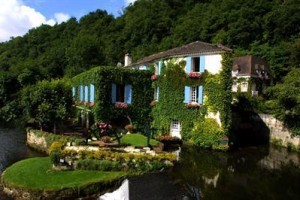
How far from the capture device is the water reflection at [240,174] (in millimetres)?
18469

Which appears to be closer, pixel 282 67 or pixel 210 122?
pixel 210 122

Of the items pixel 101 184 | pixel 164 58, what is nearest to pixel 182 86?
pixel 164 58

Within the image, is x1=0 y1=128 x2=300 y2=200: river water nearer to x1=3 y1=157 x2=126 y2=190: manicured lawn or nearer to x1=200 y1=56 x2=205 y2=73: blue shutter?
x1=3 y1=157 x2=126 y2=190: manicured lawn

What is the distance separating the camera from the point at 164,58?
108 ft

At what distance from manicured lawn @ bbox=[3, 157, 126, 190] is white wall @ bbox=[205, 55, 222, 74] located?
1505 cm

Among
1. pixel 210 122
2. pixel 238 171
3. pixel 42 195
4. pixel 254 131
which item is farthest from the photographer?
pixel 254 131

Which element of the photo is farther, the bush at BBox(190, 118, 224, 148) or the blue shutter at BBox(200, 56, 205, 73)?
the blue shutter at BBox(200, 56, 205, 73)

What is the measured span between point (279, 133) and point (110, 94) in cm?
1650

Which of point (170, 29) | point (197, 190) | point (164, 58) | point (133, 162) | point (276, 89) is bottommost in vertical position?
point (197, 190)

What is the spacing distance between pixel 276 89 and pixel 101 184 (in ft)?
72.4

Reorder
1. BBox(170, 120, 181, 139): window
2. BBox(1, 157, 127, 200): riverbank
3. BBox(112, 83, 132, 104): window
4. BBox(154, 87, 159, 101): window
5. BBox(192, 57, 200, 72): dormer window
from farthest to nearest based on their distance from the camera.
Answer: BBox(154, 87, 159, 101): window → BBox(112, 83, 132, 104): window → BBox(170, 120, 181, 139): window → BBox(192, 57, 200, 72): dormer window → BBox(1, 157, 127, 200): riverbank

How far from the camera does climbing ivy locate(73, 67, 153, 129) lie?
32188 millimetres

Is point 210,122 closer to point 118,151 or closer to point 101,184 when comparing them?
point 118,151

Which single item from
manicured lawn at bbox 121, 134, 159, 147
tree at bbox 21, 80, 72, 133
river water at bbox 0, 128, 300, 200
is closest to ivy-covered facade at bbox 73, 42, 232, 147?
river water at bbox 0, 128, 300, 200
